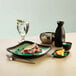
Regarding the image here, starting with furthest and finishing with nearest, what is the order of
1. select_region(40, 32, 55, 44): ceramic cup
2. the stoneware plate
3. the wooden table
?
select_region(40, 32, 55, 44): ceramic cup → the stoneware plate → the wooden table

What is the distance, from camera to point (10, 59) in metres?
1.29

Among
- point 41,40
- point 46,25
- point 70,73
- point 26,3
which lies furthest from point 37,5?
point 70,73

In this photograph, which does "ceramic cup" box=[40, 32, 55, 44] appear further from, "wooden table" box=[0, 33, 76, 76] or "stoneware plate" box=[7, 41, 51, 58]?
"wooden table" box=[0, 33, 76, 76]

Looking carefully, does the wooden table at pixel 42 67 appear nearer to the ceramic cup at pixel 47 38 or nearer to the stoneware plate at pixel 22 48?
the stoneware plate at pixel 22 48

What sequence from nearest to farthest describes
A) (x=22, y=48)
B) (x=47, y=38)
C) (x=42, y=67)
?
(x=42, y=67), (x=22, y=48), (x=47, y=38)

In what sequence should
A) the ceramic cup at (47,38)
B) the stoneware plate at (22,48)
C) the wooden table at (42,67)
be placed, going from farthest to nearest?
the ceramic cup at (47,38), the stoneware plate at (22,48), the wooden table at (42,67)

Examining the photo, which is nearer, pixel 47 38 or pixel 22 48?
pixel 22 48

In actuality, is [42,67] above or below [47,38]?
below

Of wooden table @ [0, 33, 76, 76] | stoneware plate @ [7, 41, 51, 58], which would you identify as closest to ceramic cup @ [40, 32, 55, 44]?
stoneware plate @ [7, 41, 51, 58]

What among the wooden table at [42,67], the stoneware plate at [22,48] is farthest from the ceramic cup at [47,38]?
the wooden table at [42,67]

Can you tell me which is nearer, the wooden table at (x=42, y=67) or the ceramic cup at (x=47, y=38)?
the wooden table at (x=42, y=67)

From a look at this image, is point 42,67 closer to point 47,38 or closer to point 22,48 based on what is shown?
point 22,48

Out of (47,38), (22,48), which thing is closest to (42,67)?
(22,48)

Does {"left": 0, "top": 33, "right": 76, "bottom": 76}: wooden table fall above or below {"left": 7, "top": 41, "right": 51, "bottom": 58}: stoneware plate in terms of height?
below
